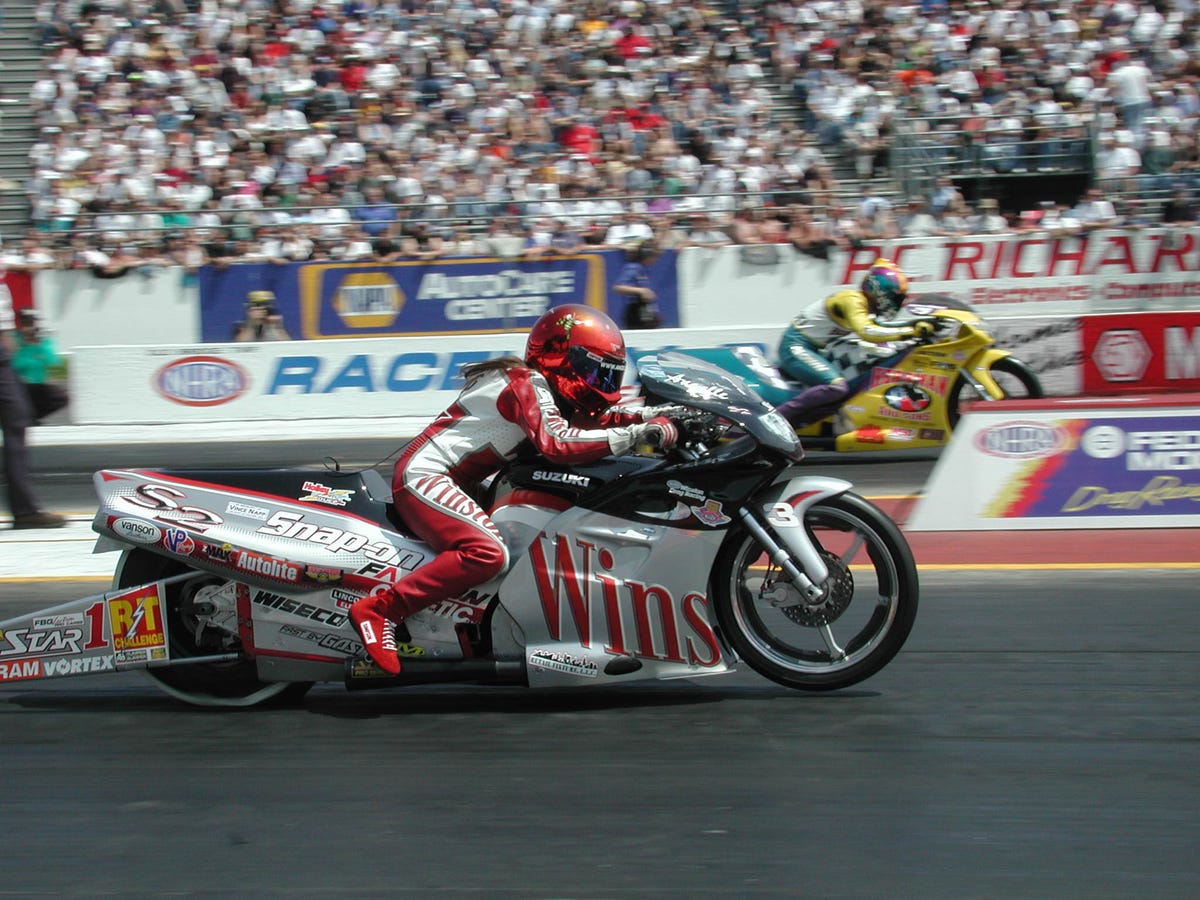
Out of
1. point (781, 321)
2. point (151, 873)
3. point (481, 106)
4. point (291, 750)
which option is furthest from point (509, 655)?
point (481, 106)

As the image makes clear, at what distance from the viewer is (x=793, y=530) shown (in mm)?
4828

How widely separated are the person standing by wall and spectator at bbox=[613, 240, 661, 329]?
7473mm

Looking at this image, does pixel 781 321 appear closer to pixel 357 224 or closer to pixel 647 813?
pixel 357 224

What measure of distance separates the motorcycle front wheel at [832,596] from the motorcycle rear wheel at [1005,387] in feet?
20.2

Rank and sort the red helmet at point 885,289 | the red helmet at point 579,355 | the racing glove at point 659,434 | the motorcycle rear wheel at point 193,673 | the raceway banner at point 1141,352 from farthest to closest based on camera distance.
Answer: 1. the raceway banner at point 1141,352
2. the red helmet at point 885,289
3. the motorcycle rear wheel at point 193,673
4. the red helmet at point 579,355
5. the racing glove at point 659,434

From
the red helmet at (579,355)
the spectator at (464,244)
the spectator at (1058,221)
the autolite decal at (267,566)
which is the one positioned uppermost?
→ the red helmet at (579,355)

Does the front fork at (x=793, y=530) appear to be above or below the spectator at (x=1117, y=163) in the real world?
above

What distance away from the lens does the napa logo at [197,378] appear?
599 inches

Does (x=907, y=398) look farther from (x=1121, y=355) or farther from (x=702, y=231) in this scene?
(x=702, y=231)

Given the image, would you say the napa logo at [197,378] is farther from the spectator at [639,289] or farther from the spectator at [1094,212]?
the spectator at [1094,212]

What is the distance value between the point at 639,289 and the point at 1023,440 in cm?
781

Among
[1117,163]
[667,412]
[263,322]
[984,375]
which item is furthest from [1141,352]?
[667,412]

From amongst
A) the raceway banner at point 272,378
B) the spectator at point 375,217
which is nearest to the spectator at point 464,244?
the spectator at point 375,217

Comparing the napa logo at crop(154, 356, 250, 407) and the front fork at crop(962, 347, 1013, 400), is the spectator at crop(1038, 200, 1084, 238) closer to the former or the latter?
the front fork at crop(962, 347, 1013, 400)
